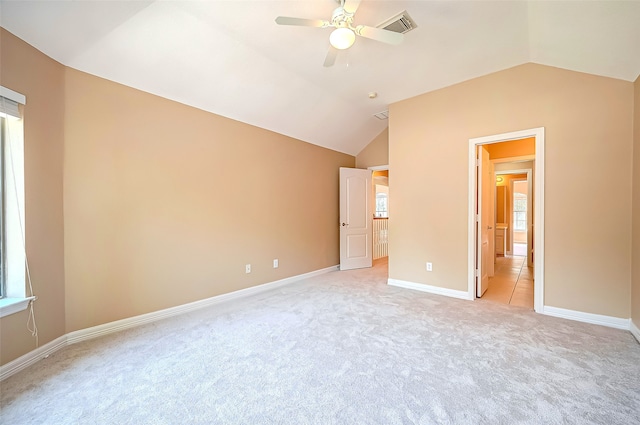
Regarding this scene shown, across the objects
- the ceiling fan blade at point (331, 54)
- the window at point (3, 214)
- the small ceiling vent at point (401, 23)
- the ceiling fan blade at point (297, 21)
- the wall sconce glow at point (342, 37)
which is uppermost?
the small ceiling vent at point (401, 23)

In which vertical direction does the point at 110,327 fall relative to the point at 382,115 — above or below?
below

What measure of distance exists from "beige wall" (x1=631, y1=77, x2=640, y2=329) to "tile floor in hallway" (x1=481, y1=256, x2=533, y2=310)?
84 centimetres

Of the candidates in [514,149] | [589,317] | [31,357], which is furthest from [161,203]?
[514,149]

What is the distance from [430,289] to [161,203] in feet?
12.0

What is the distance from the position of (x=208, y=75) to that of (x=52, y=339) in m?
2.86

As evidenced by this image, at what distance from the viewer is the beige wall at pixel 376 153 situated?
5.37 meters

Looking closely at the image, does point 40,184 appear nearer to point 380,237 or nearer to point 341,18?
point 341,18

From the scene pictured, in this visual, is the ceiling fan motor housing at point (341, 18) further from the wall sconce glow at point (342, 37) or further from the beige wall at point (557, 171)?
the beige wall at point (557, 171)

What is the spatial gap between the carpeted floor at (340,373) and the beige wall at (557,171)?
562mm

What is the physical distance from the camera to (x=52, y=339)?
2133 mm

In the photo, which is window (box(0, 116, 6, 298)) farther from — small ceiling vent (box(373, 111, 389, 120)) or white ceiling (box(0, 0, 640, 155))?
small ceiling vent (box(373, 111, 389, 120))

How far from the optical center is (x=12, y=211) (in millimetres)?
1932

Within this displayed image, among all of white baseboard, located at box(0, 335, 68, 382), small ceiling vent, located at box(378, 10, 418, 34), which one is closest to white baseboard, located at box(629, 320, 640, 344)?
small ceiling vent, located at box(378, 10, 418, 34)

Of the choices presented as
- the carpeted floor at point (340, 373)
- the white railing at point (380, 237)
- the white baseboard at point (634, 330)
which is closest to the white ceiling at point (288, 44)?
the white baseboard at point (634, 330)
